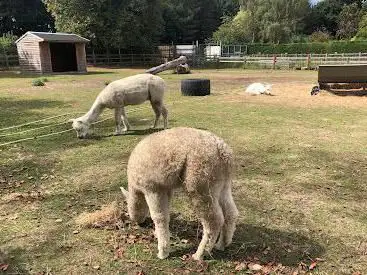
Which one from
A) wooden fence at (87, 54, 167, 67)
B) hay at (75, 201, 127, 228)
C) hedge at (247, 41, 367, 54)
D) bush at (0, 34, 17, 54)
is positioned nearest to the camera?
hay at (75, 201, 127, 228)

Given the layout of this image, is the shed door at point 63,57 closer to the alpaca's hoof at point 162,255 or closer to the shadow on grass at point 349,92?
the shadow on grass at point 349,92

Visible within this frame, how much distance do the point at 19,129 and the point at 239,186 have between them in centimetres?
718

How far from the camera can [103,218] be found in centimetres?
551

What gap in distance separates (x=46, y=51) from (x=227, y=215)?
3124 cm

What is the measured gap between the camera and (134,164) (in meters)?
4.49

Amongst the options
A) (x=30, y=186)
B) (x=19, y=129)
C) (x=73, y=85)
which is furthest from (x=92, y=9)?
(x=30, y=186)

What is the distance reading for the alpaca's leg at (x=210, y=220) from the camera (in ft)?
13.7

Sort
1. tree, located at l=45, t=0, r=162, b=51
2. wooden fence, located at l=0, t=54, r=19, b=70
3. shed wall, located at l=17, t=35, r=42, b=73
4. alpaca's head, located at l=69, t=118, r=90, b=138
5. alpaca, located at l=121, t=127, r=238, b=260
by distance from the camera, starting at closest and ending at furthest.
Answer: alpaca, located at l=121, t=127, r=238, b=260
alpaca's head, located at l=69, t=118, r=90, b=138
shed wall, located at l=17, t=35, r=42, b=73
wooden fence, located at l=0, t=54, r=19, b=70
tree, located at l=45, t=0, r=162, b=51

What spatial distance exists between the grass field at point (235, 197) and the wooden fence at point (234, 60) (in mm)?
26779

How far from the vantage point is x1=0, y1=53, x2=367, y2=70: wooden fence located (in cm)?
3767

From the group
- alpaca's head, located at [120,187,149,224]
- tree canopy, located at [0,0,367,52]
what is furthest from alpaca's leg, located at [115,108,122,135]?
tree canopy, located at [0,0,367,52]

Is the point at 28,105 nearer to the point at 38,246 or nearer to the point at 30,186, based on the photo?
the point at 30,186

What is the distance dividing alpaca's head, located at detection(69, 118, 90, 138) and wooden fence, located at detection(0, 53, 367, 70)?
99.8 feet

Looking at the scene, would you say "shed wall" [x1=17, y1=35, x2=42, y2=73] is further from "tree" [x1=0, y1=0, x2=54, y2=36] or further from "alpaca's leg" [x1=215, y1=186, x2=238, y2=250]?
"alpaca's leg" [x1=215, y1=186, x2=238, y2=250]
